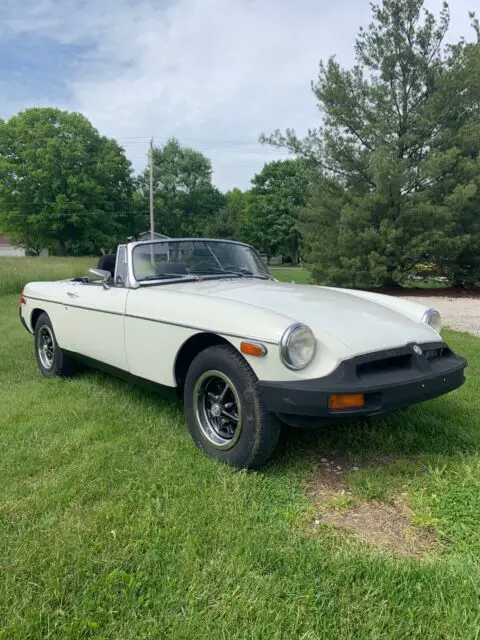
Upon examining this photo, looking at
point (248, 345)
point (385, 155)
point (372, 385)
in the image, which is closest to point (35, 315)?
point (248, 345)

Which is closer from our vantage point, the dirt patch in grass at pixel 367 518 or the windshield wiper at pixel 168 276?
the dirt patch in grass at pixel 367 518

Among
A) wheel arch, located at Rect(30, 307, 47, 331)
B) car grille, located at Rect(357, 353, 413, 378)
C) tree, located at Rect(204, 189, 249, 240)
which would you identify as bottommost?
wheel arch, located at Rect(30, 307, 47, 331)

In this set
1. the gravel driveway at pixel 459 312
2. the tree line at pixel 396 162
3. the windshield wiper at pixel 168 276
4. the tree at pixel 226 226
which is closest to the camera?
the windshield wiper at pixel 168 276

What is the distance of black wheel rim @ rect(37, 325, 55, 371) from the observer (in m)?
5.04

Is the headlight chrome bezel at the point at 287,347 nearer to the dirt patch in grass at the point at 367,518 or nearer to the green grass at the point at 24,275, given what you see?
the dirt patch in grass at the point at 367,518

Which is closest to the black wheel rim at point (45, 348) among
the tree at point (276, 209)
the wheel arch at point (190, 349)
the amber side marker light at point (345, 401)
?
the wheel arch at point (190, 349)

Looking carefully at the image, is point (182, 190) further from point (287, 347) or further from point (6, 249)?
point (287, 347)

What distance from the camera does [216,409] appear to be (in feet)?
9.64

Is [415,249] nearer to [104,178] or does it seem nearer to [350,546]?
[350,546]

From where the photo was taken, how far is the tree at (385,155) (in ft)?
47.6

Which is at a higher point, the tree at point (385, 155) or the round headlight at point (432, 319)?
the tree at point (385, 155)

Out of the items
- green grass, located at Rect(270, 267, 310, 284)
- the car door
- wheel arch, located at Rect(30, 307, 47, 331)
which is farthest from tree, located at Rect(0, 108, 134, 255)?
the car door

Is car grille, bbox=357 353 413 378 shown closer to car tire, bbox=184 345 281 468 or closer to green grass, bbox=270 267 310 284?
car tire, bbox=184 345 281 468

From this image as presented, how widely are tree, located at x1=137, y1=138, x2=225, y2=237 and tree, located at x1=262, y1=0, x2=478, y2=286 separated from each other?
127ft
